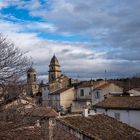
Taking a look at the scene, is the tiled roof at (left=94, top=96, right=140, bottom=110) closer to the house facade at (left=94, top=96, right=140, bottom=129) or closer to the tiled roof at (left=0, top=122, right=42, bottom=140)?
the house facade at (left=94, top=96, right=140, bottom=129)

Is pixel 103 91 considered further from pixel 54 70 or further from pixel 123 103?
pixel 123 103

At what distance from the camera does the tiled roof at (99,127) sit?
24.2 m

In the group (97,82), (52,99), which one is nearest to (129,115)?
(97,82)

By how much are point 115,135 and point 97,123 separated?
2.15 m

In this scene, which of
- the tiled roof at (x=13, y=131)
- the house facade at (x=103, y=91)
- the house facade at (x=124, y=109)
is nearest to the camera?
the tiled roof at (x=13, y=131)

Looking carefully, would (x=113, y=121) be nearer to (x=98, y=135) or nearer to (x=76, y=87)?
(x=98, y=135)

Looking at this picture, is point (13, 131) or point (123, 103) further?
point (123, 103)

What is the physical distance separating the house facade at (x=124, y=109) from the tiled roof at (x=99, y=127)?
552 centimetres

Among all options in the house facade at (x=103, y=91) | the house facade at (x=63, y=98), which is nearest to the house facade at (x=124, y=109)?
the house facade at (x=103, y=91)

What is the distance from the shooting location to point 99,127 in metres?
25.8

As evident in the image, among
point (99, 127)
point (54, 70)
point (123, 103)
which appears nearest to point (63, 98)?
point (54, 70)

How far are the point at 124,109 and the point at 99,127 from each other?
28.3ft

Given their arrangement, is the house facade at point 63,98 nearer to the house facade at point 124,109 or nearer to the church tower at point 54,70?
the church tower at point 54,70

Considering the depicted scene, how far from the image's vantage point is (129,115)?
33500 mm
